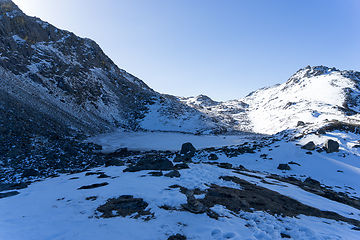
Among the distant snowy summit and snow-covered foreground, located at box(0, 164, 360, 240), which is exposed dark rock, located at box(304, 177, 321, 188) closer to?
snow-covered foreground, located at box(0, 164, 360, 240)

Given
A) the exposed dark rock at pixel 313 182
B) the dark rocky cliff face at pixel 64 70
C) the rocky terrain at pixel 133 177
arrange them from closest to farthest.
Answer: the rocky terrain at pixel 133 177 < the exposed dark rock at pixel 313 182 < the dark rocky cliff face at pixel 64 70

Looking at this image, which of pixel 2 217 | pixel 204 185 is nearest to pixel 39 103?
pixel 2 217

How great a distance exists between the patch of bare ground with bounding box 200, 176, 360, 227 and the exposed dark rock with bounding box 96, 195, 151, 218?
2.88 metres

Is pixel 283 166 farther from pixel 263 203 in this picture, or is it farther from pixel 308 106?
pixel 308 106

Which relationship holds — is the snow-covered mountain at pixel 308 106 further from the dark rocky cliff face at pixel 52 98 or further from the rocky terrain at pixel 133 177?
the dark rocky cliff face at pixel 52 98

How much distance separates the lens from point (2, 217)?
6918mm

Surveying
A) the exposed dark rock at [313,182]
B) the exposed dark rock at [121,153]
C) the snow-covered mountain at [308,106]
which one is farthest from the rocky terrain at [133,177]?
the snow-covered mountain at [308,106]

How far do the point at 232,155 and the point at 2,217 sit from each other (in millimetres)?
23603

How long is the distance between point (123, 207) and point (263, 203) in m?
6.94

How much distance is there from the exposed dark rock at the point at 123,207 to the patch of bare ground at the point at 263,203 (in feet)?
9.44

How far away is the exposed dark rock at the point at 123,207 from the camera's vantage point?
7172 millimetres

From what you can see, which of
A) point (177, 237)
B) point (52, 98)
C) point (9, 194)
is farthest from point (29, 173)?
point (52, 98)

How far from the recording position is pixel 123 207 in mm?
7734

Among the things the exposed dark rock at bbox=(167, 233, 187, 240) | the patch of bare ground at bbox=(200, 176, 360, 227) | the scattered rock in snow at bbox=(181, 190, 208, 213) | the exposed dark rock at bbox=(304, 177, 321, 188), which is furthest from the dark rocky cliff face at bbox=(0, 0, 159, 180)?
the exposed dark rock at bbox=(304, 177, 321, 188)
